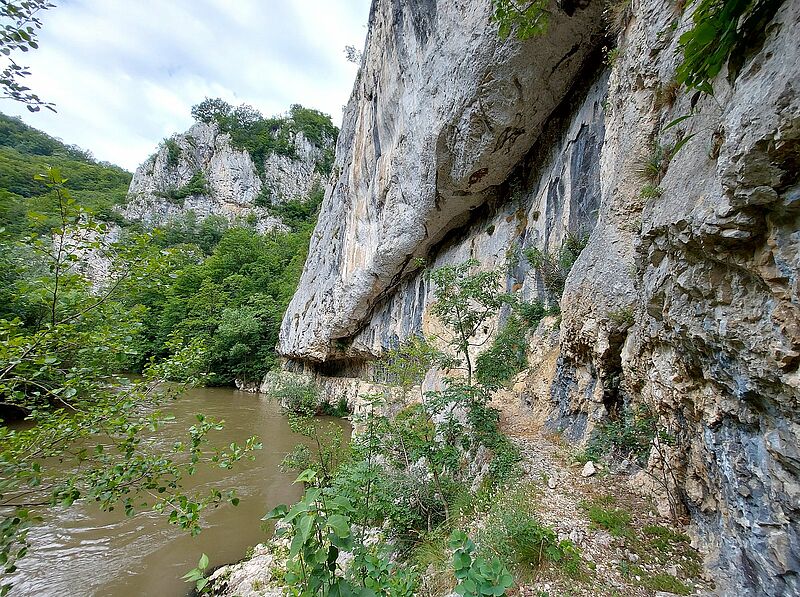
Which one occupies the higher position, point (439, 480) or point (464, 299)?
point (464, 299)

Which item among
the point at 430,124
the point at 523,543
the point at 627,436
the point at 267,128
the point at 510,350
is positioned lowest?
the point at 523,543

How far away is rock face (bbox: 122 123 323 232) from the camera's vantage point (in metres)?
39.9

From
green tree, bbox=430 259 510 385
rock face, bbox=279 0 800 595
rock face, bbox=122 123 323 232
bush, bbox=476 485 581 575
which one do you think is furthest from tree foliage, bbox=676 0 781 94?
rock face, bbox=122 123 323 232

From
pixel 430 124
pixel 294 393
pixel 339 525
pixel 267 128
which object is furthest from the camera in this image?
pixel 267 128

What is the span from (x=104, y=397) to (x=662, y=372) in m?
3.92

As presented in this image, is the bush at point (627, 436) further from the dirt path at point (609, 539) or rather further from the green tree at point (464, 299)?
the green tree at point (464, 299)

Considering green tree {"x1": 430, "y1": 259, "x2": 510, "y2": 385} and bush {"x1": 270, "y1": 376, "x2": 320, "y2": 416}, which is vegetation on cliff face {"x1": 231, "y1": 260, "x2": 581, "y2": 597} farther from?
bush {"x1": 270, "y1": 376, "x2": 320, "y2": 416}

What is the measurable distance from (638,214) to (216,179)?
46.4m

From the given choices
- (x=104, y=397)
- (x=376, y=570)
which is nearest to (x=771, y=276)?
(x=376, y=570)

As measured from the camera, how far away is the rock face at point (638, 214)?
1.42 m

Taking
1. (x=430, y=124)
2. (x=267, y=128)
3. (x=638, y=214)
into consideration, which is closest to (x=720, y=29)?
(x=638, y=214)

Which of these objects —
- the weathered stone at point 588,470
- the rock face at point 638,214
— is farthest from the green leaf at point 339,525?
the weathered stone at point 588,470

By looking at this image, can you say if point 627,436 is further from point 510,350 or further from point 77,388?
point 77,388

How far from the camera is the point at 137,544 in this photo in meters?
5.31
